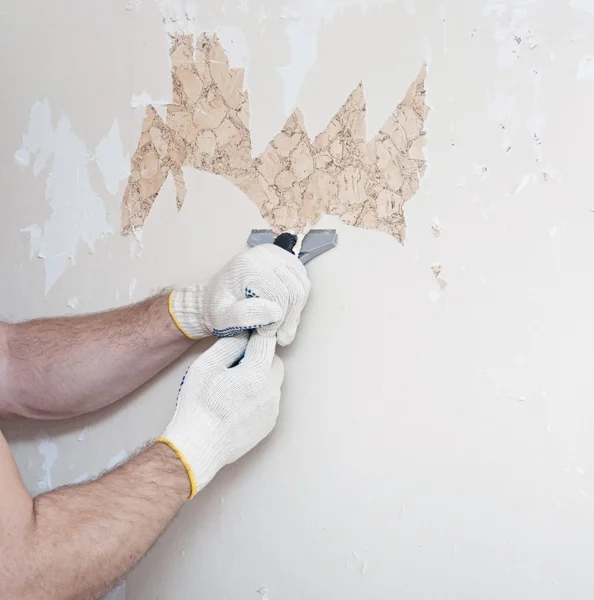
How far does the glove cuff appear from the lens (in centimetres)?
134

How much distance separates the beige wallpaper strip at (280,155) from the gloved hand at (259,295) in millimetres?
118

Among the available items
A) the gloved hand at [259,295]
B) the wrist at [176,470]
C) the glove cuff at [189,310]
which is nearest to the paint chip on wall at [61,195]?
the glove cuff at [189,310]

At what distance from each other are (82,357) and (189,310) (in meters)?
0.29

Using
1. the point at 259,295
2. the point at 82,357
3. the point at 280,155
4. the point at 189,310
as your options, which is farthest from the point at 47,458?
the point at 280,155

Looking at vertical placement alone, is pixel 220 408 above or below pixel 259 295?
below

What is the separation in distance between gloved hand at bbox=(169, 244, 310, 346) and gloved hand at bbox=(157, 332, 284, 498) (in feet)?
0.14

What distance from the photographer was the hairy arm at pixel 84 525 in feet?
3.15

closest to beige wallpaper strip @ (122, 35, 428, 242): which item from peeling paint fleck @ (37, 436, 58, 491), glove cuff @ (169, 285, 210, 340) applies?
glove cuff @ (169, 285, 210, 340)

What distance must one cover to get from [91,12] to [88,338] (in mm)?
772

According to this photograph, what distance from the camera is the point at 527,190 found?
1.10 meters

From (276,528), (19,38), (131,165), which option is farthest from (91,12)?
(276,528)

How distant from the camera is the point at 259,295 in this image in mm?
1233


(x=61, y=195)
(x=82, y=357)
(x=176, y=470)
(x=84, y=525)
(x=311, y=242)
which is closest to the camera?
(x=84, y=525)

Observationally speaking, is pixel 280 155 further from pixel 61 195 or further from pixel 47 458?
pixel 47 458
